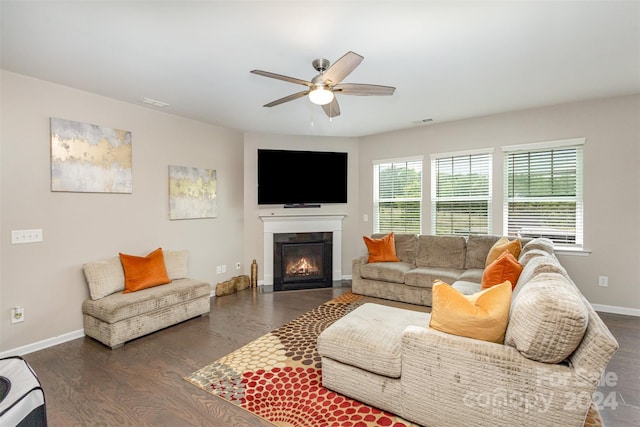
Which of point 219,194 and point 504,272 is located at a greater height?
point 219,194

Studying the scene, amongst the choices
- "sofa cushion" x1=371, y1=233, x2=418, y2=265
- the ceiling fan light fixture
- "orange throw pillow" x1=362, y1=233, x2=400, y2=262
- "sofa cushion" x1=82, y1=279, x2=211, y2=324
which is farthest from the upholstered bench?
"sofa cushion" x1=371, y1=233, x2=418, y2=265

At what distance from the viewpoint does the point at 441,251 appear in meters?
4.38

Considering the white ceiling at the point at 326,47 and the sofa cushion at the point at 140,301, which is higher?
the white ceiling at the point at 326,47

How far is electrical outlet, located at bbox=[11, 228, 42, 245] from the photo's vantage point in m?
2.75

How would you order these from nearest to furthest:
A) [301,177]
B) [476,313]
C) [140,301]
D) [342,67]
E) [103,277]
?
[476,313] → [342,67] → [140,301] → [103,277] → [301,177]

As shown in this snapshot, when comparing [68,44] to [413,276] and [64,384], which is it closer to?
[64,384]

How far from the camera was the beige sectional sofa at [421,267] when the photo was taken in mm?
3949

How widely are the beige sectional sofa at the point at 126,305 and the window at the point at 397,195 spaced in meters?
3.20

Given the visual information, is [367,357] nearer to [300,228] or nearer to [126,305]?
[126,305]

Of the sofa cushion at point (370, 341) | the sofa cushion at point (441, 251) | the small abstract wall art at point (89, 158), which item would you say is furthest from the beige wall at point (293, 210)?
the sofa cushion at point (370, 341)

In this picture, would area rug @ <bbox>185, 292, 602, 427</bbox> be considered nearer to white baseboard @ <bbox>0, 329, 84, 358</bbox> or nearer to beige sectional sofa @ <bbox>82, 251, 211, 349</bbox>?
beige sectional sofa @ <bbox>82, 251, 211, 349</bbox>

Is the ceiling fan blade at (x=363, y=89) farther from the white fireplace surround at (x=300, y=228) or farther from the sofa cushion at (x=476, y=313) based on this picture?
the white fireplace surround at (x=300, y=228)

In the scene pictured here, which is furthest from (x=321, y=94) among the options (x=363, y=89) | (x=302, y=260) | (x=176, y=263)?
(x=302, y=260)

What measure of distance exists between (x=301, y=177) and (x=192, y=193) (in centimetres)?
175
